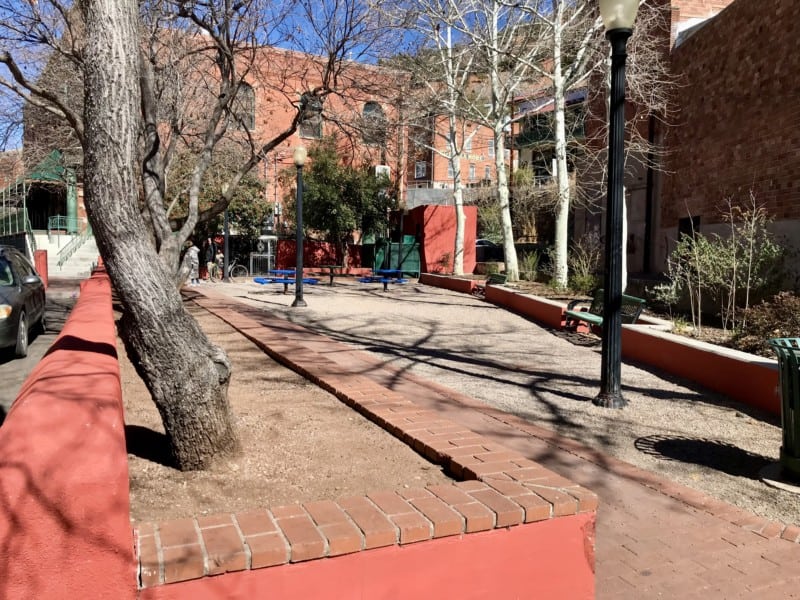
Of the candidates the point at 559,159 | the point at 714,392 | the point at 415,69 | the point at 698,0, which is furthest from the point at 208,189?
the point at 714,392

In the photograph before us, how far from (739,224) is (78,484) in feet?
46.4

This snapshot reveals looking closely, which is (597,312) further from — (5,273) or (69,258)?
(69,258)

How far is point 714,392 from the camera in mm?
7105

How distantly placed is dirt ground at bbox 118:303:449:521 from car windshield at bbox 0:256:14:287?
18.6ft

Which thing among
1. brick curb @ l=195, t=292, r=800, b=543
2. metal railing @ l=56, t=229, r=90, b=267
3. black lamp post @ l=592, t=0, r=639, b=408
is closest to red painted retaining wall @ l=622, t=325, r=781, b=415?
black lamp post @ l=592, t=0, r=639, b=408

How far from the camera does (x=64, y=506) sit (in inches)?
77.9

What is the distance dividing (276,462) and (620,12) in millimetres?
4949

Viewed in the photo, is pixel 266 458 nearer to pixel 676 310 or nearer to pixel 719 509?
pixel 719 509

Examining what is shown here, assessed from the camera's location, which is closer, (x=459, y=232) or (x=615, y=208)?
(x=615, y=208)

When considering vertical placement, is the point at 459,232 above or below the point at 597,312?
above

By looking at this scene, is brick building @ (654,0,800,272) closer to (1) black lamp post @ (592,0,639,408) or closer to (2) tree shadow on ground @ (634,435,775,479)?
(1) black lamp post @ (592,0,639,408)

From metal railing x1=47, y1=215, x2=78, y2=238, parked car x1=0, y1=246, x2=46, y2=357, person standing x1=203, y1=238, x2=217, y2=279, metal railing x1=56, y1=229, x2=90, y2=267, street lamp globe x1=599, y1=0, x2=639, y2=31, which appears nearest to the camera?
street lamp globe x1=599, y1=0, x2=639, y2=31

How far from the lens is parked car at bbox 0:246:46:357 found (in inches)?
348

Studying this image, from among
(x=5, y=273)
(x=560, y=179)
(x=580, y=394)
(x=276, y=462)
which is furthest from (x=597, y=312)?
(x=5, y=273)
